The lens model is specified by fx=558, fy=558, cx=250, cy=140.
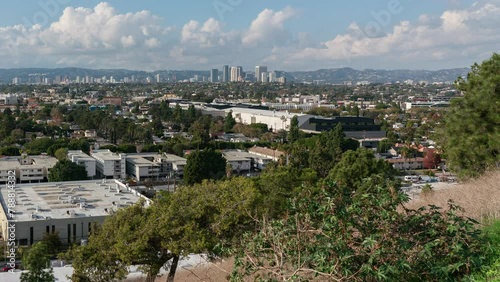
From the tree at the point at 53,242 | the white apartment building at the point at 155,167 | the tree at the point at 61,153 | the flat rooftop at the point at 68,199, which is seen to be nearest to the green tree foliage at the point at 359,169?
the flat rooftop at the point at 68,199

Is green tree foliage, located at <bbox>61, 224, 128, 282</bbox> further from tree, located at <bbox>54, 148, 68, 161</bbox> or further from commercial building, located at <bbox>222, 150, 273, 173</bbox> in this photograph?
tree, located at <bbox>54, 148, 68, 161</bbox>

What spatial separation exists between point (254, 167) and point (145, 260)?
64.4 feet

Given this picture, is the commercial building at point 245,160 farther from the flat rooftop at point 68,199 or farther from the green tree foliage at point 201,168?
the flat rooftop at point 68,199

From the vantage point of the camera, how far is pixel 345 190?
357cm

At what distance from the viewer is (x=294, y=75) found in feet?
638

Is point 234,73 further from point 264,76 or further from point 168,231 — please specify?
point 168,231

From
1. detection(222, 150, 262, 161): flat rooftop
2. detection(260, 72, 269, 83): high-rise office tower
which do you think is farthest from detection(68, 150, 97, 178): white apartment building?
detection(260, 72, 269, 83): high-rise office tower

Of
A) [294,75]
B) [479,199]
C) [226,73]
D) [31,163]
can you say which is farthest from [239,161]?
[294,75]

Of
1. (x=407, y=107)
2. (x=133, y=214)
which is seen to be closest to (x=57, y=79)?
(x=407, y=107)

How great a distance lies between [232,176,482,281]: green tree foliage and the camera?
289 centimetres

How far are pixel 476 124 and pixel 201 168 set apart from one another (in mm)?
12885

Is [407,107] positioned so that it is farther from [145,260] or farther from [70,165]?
[145,260]

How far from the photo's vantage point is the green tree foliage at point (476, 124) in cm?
714

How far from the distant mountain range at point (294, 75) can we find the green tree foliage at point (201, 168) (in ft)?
432
